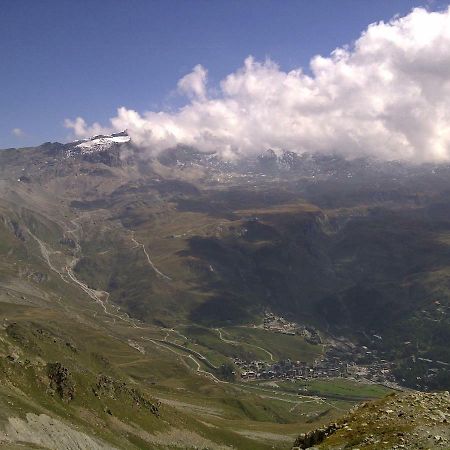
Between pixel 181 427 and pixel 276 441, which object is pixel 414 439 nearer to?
pixel 181 427

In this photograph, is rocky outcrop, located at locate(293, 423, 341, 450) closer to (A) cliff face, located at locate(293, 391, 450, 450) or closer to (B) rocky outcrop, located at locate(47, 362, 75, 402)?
(A) cliff face, located at locate(293, 391, 450, 450)

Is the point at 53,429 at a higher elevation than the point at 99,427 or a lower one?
higher

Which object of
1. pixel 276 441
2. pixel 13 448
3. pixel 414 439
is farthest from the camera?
pixel 276 441

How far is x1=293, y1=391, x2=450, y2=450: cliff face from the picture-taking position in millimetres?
48094

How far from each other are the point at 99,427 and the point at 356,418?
226 feet

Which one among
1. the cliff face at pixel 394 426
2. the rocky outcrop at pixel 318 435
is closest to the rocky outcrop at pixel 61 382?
the rocky outcrop at pixel 318 435

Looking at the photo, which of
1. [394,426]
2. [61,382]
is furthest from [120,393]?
[394,426]

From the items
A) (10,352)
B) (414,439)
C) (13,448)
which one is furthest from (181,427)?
(414,439)

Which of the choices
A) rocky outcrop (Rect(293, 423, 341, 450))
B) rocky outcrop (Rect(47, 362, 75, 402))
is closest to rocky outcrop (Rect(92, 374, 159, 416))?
rocky outcrop (Rect(47, 362, 75, 402))

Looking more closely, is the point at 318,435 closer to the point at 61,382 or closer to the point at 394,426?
the point at 394,426

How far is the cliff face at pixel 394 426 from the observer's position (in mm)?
48094

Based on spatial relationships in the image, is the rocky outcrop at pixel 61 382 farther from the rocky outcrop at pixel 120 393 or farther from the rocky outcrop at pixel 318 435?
the rocky outcrop at pixel 318 435

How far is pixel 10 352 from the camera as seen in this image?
372ft

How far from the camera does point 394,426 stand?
51.8 m
